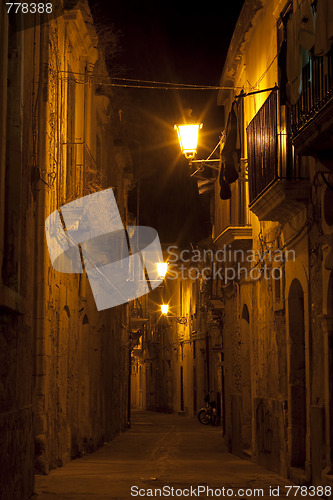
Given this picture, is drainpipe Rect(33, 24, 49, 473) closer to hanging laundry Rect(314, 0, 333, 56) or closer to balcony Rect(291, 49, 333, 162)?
balcony Rect(291, 49, 333, 162)

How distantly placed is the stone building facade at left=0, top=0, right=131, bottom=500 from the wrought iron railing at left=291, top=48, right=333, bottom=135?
11.8 feet

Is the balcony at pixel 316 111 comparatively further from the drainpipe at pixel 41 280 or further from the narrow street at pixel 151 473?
the narrow street at pixel 151 473

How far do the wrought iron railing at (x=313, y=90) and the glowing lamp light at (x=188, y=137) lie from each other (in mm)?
4416

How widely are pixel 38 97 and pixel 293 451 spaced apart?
22.4ft

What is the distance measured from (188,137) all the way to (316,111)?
18.7ft

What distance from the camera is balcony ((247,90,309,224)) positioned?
1190 centimetres

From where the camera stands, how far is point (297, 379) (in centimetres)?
1293

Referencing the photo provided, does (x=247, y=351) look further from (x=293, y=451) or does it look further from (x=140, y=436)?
(x=140, y=436)

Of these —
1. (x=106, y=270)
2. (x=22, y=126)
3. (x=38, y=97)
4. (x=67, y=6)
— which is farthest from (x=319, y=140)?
(x=106, y=270)

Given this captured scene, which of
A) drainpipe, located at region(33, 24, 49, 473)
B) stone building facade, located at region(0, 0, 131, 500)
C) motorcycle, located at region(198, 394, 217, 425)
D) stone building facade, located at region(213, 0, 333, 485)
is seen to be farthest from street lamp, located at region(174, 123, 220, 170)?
motorcycle, located at region(198, 394, 217, 425)

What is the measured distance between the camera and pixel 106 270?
71.7 feet

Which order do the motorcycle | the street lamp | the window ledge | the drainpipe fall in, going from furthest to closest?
the motorcycle → the street lamp → the drainpipe → the window ledge

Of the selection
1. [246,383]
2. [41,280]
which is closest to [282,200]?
[41,280]

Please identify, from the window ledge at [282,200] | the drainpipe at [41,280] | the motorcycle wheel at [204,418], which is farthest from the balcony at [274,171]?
the motorcycle wheel at [204,418]
